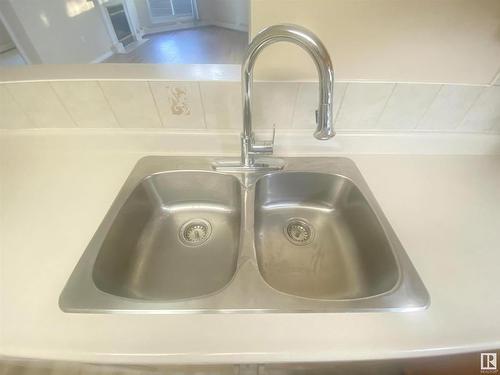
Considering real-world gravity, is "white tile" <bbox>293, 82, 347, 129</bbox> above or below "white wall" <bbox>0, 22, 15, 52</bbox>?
above

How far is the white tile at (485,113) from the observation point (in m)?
0.75

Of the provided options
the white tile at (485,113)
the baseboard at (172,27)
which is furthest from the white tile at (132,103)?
the baseboard at (172,27)

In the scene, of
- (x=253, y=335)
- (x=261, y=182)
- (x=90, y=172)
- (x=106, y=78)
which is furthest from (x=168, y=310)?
(x=106, y=78)

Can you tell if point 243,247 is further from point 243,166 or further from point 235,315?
point 243,166

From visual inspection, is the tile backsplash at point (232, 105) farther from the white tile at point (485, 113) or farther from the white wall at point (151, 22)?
the white wall at point (151, 22)

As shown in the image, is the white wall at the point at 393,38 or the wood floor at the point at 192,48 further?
the wood floor at the point at 192,48

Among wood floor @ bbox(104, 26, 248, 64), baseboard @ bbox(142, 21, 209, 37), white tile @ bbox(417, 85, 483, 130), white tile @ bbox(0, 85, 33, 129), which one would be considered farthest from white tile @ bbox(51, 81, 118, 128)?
baseboard @ bbox(142, 21, 209, 37)

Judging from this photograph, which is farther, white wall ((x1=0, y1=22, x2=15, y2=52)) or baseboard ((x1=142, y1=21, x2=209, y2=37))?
baseboard ((x1=142, y1=21, x2=209, y2=37))

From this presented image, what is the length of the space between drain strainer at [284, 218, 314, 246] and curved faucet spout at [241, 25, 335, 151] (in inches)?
15.4

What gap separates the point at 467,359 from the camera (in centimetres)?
56

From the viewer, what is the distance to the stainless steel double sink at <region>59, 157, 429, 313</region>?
496 millimetres

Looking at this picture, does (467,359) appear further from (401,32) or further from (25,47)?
(25,47)

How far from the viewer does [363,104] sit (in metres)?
0.77

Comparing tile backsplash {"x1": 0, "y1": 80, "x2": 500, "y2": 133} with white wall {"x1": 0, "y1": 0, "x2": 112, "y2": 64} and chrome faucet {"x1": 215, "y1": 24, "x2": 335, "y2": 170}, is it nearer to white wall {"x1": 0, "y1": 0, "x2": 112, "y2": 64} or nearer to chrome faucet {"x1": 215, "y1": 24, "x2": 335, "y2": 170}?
chrome faucet {"x1": 215, "y1": 24, "x2": 335, "y2": 170}
